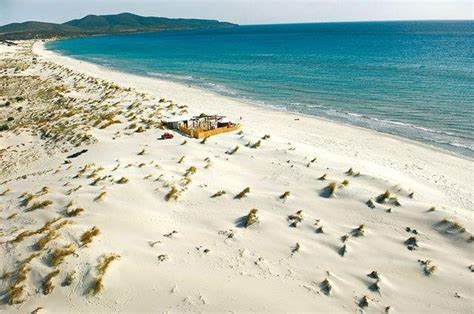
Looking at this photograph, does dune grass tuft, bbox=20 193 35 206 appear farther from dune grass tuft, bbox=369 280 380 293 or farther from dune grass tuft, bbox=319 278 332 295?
dune grass tuft, bbox=369 280 380 293

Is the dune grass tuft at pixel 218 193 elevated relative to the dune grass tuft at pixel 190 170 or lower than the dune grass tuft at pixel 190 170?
lower

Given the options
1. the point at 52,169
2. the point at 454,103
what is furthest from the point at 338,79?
the point at 52,169

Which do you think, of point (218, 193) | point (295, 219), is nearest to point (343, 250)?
point (295, 219)

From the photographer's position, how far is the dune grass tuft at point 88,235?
15583 millimetres

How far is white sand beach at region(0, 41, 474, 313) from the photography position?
43.6 feet

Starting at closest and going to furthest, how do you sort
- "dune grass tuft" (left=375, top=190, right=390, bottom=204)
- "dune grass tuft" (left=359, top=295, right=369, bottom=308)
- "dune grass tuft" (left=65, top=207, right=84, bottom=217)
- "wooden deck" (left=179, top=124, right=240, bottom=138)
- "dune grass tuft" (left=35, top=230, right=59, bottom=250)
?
"dune grass tuft" (left=359, top=295, right=369, bottom=308), "dune grass tuft" (left=35, top=230, right=59, bottom=250), "dune grass tuft" (left=65, top=207, right=84, bottom=217), "dune grass tuft" (left=375, top=190, right=390, bottom=204), "wooden deck" (left=179, top=124, right=240, bottom=138)

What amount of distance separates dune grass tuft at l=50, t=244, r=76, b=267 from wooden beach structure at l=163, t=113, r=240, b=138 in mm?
15315

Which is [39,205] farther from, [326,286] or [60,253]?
[326,286]

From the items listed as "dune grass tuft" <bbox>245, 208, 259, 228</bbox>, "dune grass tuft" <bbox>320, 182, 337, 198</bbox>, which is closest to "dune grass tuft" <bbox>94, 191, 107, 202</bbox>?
"dune grass tuft" <bbox>245, 208, 259, 228</bbox>

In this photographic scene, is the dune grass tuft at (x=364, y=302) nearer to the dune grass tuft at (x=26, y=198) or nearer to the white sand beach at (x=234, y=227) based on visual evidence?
the white sand beach at (x=234, y=227)

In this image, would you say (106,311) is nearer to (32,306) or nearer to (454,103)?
(32,306)

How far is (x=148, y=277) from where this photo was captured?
14.0m

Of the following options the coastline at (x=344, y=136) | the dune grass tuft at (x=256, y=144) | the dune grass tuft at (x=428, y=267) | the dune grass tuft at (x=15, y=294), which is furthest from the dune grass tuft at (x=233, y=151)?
the dune grass tuft at (x=15, y=294)

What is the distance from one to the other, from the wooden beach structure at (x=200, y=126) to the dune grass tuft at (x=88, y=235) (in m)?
13.9
